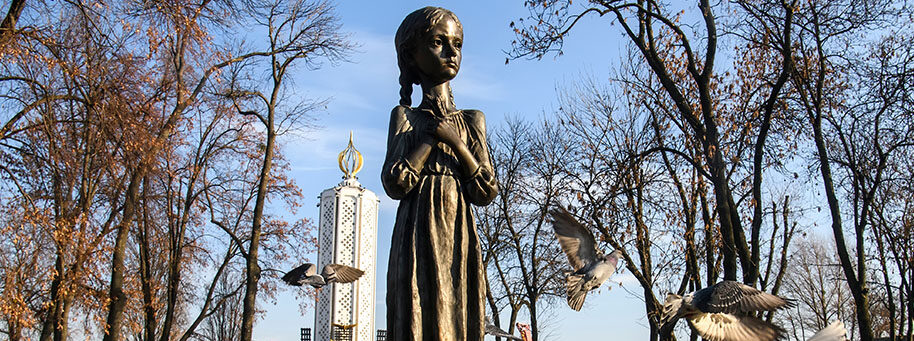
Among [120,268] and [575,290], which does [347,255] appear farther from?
[575,290]

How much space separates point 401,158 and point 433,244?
53 cm

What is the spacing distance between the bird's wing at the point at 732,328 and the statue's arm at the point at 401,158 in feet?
20.0

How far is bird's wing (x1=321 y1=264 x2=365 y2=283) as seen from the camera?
17.0 m

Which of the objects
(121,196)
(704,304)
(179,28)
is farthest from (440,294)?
(121,196)

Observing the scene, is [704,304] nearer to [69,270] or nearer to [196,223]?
[69,270]

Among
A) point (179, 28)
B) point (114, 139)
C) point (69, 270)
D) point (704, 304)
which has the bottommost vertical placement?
point (704, 304)

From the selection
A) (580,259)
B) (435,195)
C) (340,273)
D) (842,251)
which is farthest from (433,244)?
(340,273)

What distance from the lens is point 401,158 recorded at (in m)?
4.68

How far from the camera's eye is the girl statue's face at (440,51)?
4930mm

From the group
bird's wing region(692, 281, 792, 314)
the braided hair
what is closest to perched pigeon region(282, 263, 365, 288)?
bird's wing region(692, 281, 792, 314)

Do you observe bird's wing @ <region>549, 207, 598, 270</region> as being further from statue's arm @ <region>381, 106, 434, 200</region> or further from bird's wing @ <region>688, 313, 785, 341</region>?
statue's arm @ <region>381, 106, 434, 200</region>

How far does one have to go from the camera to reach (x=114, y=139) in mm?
13297

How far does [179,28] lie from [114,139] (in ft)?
8.42

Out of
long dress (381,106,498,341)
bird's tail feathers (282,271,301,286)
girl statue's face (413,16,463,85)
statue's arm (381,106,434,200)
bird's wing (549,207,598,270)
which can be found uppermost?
bird's tail feathers (282,271,301,286)
